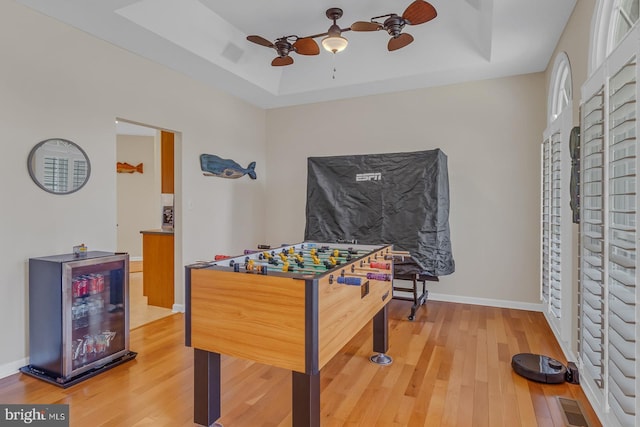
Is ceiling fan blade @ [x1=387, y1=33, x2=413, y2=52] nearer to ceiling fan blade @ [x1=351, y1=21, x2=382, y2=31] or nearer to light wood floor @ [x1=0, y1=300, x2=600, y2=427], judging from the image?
ceiling fan blade @ [x1=351, y1=21, x2=382, y2=31]

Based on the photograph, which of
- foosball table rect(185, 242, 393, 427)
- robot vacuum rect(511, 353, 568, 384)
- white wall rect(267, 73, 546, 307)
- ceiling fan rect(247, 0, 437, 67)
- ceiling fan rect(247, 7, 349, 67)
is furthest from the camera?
white wall rect(267, 73, 546, 307)

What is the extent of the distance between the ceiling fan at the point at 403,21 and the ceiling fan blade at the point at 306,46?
19.2 inches

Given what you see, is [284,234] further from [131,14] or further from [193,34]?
[131,14]

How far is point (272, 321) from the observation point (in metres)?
1.74

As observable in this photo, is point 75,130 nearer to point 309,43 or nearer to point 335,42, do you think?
point 309,43

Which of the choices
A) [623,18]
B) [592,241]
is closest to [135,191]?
[592,241]

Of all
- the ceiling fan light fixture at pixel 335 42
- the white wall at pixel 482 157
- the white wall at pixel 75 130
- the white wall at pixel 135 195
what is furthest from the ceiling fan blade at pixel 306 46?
the white wall at pixel 135 195

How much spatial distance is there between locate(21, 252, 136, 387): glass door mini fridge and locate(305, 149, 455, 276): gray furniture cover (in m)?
2.27

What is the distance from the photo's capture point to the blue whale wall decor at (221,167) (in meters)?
4.50

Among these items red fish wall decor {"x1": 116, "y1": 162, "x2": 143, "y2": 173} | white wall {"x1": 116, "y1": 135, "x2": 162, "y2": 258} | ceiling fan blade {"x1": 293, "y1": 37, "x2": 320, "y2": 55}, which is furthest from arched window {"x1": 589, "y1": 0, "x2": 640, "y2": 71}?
red fish wall decor {"x1": 116, "y1": 162, "x2": 143, "y2": 173}

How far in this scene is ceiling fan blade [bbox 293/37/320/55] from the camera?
128 inches

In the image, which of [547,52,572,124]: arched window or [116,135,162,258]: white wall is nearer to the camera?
[547,52,572,124]: arched window

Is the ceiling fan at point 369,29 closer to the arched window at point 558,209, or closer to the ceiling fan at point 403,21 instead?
the ceiling fan at point 403,21

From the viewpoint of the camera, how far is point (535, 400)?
2289mm
